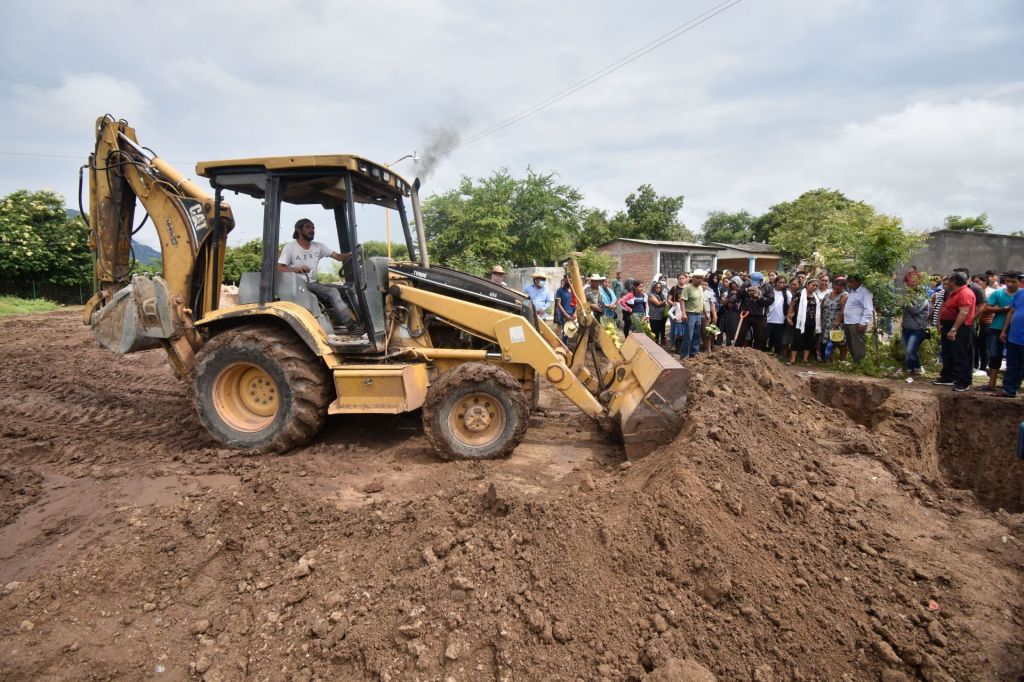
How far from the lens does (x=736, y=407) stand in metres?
4.73

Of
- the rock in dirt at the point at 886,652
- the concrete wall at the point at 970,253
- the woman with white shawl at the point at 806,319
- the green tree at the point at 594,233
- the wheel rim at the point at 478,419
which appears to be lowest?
the rock in dirt at the point at 886,652

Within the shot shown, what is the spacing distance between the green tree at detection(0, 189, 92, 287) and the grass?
1.08 meters

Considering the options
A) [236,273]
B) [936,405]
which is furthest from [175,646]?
[236,273]

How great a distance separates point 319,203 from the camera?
5625mm

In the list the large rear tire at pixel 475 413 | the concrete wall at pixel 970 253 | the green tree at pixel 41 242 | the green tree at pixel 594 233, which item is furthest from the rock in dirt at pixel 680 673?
the green tree at pixel 594 233

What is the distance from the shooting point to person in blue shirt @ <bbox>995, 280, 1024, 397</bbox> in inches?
256

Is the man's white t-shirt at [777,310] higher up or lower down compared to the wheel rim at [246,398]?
higher up

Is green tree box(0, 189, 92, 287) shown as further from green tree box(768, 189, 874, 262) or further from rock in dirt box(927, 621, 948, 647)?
green tree box(768, 189, 874, 262)

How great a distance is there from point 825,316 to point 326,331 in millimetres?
7955

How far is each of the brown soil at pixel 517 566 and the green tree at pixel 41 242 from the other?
19872mm

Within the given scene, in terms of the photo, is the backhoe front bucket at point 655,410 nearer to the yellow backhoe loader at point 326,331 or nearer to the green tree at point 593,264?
the yellow backhoe loader at point 326,331

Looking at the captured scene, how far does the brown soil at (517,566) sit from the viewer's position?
103 inches

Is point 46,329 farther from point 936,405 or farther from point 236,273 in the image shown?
point 936,405

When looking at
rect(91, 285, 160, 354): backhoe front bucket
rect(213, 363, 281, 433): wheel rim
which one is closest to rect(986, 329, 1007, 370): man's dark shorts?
rect(213, 363, 281, 433): wheel rim
